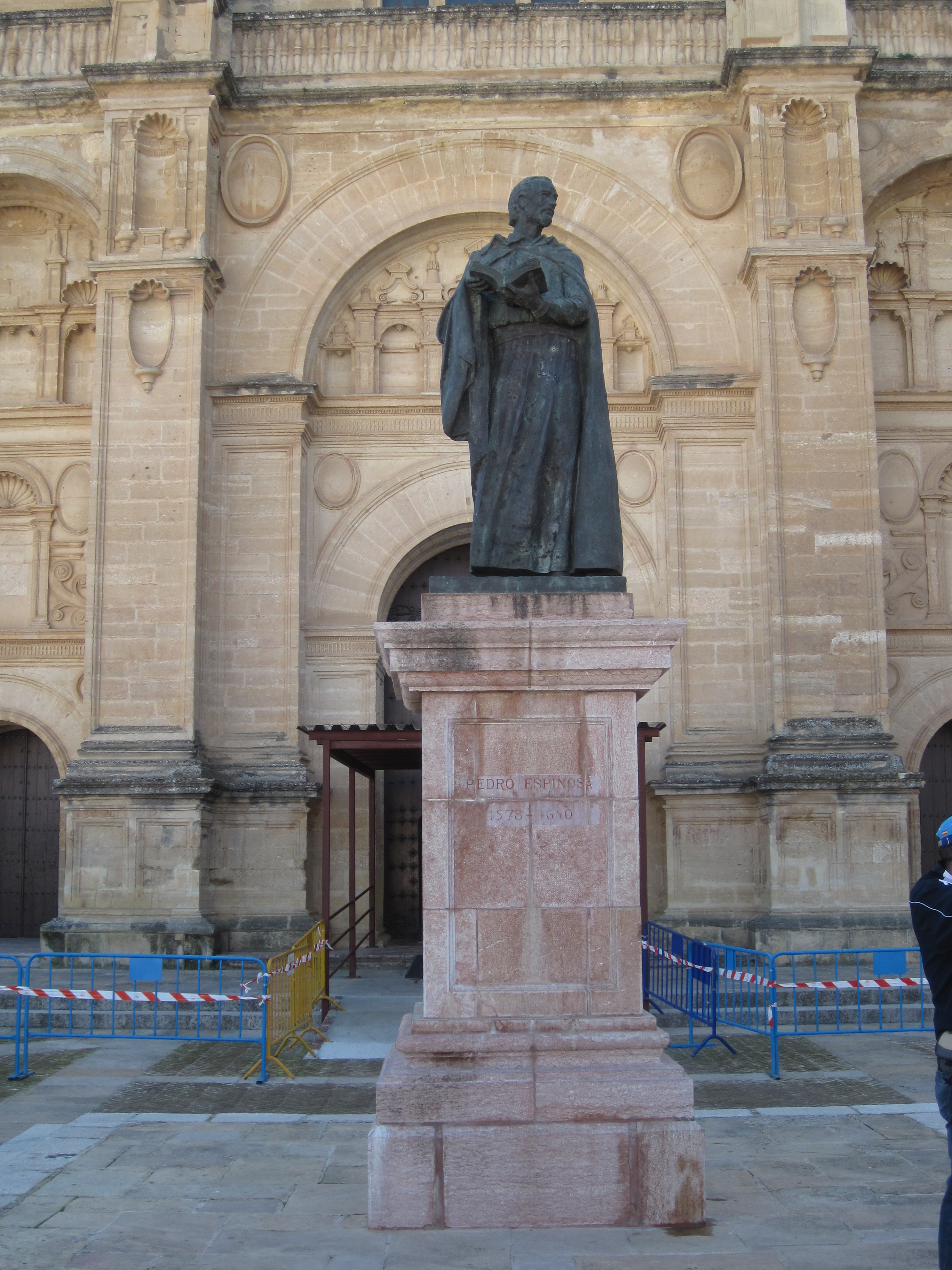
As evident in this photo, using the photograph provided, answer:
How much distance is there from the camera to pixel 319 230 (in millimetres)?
17594

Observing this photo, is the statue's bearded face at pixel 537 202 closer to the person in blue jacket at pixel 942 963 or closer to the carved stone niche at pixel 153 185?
the person in blue jacket at pixel 942 963

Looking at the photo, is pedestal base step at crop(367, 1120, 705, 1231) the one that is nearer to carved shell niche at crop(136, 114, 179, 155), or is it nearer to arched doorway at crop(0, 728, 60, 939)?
arched doorway at crop(0, 728, 60, 939)

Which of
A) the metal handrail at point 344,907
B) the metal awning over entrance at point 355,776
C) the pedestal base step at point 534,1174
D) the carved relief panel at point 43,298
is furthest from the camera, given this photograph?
the carved relief panel at point 43,298

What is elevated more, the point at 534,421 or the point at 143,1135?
the point at 534,421

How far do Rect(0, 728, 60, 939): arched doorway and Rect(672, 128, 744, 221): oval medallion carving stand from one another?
39.1 feet

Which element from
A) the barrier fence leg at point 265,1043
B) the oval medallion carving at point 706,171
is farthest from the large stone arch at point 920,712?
the barrier fence leg at point 265,1043

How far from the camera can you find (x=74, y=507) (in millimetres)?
17828

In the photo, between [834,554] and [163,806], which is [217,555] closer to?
[163,806]

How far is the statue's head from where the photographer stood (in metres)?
7.03

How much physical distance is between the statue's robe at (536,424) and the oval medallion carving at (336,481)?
1053cm

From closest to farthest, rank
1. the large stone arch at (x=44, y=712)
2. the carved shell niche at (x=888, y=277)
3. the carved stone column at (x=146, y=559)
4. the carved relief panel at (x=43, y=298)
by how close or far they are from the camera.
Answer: the carved stone column at (x=146, y=559)
the large stone arch at (x=44, y=712)
the carved shell niche at (x=888, y=277)
the carved relief panel at (x=43, y=298)

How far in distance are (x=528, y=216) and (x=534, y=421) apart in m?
1.16

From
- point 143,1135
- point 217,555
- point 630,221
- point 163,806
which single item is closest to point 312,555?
point 217,555

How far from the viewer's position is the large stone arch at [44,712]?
17.2 m
